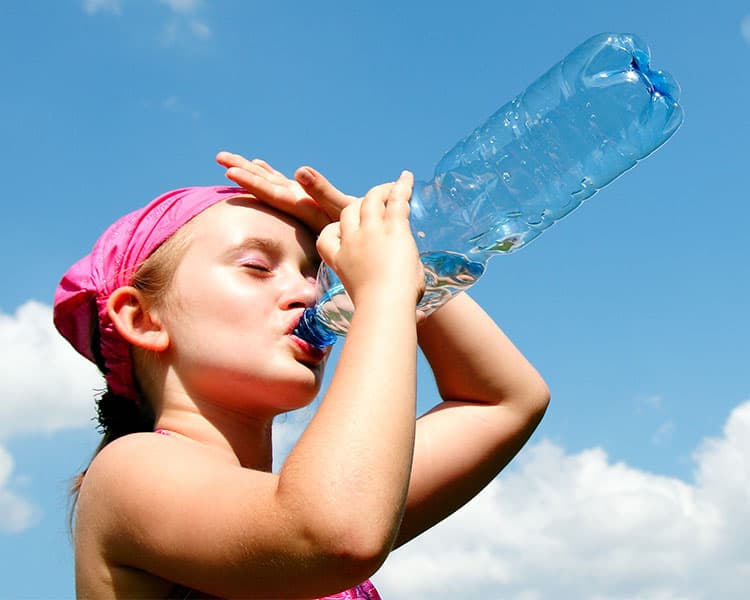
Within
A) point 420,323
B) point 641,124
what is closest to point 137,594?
point 420,323

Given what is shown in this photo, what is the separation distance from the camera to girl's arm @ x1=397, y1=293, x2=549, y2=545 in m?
3.46

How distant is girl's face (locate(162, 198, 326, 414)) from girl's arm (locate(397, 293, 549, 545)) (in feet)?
2.10

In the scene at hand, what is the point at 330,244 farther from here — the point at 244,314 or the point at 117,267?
the point at 117,267

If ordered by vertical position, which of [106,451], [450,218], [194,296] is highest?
[450,218]

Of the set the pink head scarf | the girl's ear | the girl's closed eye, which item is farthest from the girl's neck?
the girl's closed eye

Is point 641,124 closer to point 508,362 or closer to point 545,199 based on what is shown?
point 545,199

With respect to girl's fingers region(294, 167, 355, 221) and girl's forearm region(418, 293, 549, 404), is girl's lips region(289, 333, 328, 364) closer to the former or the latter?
girl's fingers region(294, 167, 355, 221)

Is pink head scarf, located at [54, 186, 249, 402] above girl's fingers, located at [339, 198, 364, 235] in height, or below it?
above

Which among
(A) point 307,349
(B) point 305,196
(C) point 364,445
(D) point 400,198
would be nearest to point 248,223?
(B) point 305,196

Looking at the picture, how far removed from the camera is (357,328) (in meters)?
2.34

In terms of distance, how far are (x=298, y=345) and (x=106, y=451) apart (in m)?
0.63

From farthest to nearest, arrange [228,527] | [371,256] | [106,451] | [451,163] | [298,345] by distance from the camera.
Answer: [451,163] < [298,345] < [106,451] < [371,256] < [228,527]

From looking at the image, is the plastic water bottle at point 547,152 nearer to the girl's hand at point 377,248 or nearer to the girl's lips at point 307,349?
the girl's lips at point 307,349

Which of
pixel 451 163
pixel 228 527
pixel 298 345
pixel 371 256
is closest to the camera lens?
pixel 228 527
